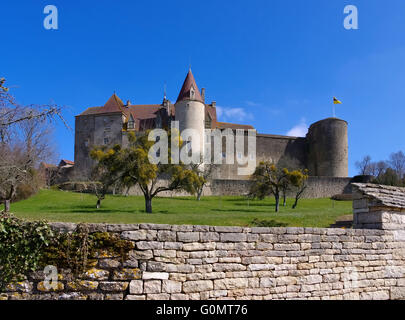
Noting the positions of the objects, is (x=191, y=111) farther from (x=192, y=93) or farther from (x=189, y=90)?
(x=189, y=90)

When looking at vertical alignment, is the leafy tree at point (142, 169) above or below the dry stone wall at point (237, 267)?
above

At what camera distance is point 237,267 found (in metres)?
7.05

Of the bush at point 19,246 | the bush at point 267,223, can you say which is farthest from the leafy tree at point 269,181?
the bush at point 19,246

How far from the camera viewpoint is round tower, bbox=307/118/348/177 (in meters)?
61.7

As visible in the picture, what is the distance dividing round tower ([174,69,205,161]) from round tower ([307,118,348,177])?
22044 millimetres

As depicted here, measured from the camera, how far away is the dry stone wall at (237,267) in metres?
6.16

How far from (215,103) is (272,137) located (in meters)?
12.0

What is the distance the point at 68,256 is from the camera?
19.7ft

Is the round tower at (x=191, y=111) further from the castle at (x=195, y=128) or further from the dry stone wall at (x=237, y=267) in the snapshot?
the dry stone wall at (x=237, y=267)

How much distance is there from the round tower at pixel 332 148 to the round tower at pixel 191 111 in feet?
72.3

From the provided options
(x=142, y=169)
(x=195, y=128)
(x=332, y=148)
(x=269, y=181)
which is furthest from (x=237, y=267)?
(x=332, y=148)

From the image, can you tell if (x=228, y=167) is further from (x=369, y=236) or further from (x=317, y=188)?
(x=369, y=236)

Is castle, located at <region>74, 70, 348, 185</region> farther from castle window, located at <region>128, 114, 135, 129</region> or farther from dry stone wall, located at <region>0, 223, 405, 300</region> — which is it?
dry stone wall, located at <region>0, 223, 405, 300</region>
